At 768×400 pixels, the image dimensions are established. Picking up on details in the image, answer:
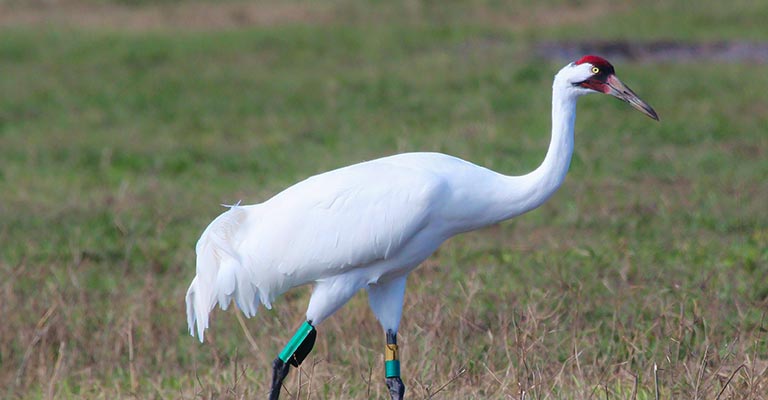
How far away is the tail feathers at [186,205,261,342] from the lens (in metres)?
4.64

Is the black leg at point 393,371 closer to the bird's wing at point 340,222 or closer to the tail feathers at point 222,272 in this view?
the bird's wing at point 340,222

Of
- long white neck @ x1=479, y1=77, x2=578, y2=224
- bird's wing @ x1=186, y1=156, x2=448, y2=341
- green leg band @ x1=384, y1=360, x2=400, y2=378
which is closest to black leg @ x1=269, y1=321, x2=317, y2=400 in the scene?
bird's wing @ x1=186, y1=156, x2=448, y2=341

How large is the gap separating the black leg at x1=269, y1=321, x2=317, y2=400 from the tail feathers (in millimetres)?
208

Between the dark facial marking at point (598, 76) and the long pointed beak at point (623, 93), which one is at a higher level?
the dark facial marking at point (598, 76)

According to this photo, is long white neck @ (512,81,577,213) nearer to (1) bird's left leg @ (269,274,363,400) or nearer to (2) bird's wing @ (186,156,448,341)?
(2) bird's wing @ (186,156,448,341)

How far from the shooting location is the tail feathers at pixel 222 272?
464 centimetres

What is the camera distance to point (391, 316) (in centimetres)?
469

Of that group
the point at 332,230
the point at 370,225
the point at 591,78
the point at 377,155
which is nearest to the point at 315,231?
the point at 332,230

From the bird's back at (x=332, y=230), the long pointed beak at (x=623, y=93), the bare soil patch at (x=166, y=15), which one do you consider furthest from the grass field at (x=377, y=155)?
the long pointed beak at (x=623, y=93)

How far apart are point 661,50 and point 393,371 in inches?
437

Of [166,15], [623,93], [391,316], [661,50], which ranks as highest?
[623,93]

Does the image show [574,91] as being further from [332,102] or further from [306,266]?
[332,102]

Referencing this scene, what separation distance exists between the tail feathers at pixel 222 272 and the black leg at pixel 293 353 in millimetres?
208

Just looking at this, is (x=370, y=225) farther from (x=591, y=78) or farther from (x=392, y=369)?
(x=591, y=78)
